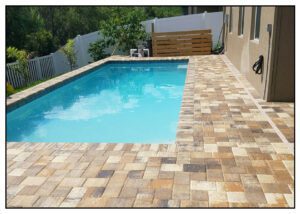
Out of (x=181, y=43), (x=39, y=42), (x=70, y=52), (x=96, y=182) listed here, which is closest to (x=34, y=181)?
(x=96, y=182)

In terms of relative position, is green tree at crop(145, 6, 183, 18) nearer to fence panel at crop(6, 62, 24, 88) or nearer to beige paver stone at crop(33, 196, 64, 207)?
fence panel at crop(6, 62, 24, 88)

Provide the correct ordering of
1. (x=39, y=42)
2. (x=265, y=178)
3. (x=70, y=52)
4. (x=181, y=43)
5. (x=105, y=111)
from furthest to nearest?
(x=181, y=43)
(x=70, y=52)
(x=39, y=42)
(x=105, y=111)
(x=265, y=178)

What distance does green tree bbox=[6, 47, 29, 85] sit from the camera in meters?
10.5

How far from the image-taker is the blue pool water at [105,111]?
6.18 meters

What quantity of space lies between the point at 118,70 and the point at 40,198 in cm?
1021

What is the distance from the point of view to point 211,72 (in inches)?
372

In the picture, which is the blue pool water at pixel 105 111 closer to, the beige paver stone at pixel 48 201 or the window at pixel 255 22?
the window at pixel 255 22

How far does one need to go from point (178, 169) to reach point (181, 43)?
12.7 metres

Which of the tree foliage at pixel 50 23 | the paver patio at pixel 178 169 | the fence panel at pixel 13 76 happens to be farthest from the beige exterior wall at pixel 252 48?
the fence panel at pixel 13 76

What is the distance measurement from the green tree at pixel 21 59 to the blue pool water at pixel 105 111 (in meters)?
2.28

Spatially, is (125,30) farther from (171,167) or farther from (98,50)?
(171,167)

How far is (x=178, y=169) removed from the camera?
11.1ft

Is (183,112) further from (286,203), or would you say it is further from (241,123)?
(286,203)
